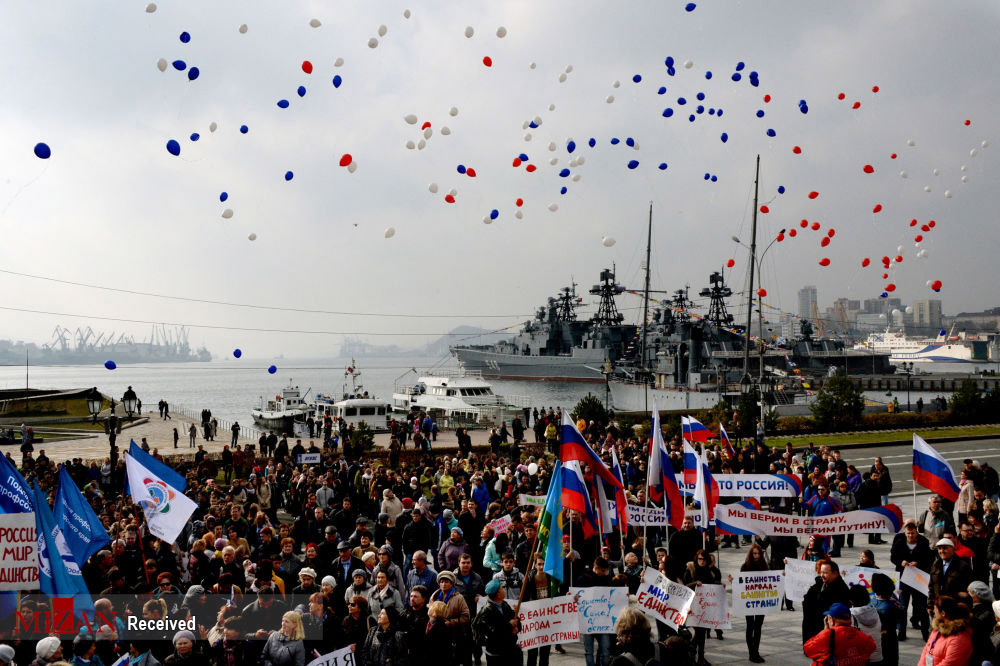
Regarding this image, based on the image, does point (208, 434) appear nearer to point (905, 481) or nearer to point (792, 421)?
point (792, 421)

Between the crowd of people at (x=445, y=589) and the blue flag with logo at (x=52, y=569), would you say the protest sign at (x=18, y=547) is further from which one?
Answer: the crowd of people at (x=445, y=589)

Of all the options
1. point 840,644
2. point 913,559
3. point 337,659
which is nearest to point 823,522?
point 913,559

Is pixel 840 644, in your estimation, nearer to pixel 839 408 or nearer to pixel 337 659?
pixel 337 659

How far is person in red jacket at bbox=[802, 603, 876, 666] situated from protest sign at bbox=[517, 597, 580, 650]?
245cm

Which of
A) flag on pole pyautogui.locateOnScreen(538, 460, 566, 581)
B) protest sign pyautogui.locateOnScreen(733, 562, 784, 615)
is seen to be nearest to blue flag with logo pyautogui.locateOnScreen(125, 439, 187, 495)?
flag on pole pyautogui.locateOnScreen(538, 460, 566, 581)

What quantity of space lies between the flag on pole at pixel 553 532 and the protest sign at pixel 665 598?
0.93m

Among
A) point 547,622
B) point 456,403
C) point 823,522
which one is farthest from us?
point 456,403

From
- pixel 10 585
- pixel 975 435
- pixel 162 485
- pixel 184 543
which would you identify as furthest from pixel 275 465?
pixel 975 435

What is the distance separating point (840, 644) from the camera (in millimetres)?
5965

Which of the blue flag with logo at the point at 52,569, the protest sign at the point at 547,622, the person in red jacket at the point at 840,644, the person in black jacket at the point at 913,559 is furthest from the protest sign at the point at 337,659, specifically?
the person in black jacket at the point at 913,559

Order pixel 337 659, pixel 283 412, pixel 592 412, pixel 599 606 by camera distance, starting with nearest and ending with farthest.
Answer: pixel 337 659 → pixel 599 606 → pixel 592 412 → pixel 283 412

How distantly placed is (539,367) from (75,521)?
346 feet

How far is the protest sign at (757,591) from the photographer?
841 centimetres

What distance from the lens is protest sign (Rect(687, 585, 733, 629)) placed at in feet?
26.8
